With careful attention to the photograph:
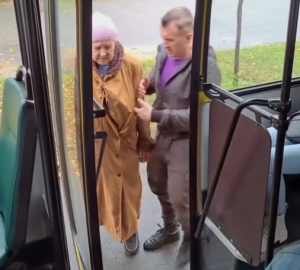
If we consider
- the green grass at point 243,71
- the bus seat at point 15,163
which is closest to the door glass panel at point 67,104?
the green grass at point 243,71

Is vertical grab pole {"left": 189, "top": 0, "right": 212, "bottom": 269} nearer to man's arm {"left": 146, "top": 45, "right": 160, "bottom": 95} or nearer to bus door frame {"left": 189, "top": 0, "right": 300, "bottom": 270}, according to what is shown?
bus door frame {"left": 189, "top": 0, "right": 300, "bottom": 270}

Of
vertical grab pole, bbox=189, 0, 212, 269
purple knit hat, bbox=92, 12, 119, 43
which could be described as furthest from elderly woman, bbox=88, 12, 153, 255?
vertical grab pole, bbox=189, 0, 212, 269

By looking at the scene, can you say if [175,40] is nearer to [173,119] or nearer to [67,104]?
[173,119]

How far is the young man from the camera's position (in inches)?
68.0

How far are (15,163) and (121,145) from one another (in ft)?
1.55

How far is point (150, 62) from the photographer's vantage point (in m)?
1.98

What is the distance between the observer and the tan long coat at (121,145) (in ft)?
5.90

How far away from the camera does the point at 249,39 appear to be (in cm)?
192

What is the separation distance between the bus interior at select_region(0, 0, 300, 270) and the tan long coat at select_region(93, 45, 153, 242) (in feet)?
0.60

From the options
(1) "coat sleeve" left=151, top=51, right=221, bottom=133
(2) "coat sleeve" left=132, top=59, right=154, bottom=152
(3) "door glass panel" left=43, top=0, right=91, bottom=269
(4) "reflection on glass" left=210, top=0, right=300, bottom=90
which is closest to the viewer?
(3) "door glass panel" left=43, top=0, right=91, bottom=269

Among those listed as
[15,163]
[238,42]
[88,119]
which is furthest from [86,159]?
[238,42]

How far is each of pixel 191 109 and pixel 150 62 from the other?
0.45m

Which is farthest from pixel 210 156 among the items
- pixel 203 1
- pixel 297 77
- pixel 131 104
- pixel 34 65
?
pixel 297 77

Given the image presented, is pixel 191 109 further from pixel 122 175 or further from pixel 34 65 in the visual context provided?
pixel 34 65
